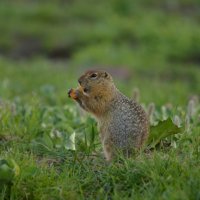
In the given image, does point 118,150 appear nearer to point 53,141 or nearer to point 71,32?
point 53,141

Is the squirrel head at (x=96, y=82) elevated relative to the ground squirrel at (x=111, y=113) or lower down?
elevated

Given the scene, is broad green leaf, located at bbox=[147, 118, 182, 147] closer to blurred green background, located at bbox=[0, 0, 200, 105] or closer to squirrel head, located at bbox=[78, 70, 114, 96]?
squirrel head, located at bbox=[78, 70, 114, 96]

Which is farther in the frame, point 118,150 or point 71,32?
point 71,32

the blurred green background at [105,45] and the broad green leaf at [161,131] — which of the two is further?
the blurred green background at [105,45]

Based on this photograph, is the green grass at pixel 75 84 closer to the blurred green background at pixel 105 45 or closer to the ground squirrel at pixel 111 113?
the blurred green background at pixel 105 45

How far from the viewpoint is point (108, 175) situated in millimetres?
4297

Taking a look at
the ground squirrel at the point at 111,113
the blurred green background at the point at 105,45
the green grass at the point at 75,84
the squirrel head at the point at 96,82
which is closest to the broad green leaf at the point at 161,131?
the green grass at the point at 75,84

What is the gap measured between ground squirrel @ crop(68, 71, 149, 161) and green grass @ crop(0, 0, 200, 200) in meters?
0.13

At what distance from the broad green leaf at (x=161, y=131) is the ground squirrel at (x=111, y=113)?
0.85ft

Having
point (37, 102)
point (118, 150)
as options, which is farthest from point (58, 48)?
point (118, 150)

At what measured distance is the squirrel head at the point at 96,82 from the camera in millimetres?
4707

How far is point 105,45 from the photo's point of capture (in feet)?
48.1

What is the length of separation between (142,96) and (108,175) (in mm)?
5335

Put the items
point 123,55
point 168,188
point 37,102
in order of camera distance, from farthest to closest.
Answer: point 123,55, point 37,102, point 168,188
